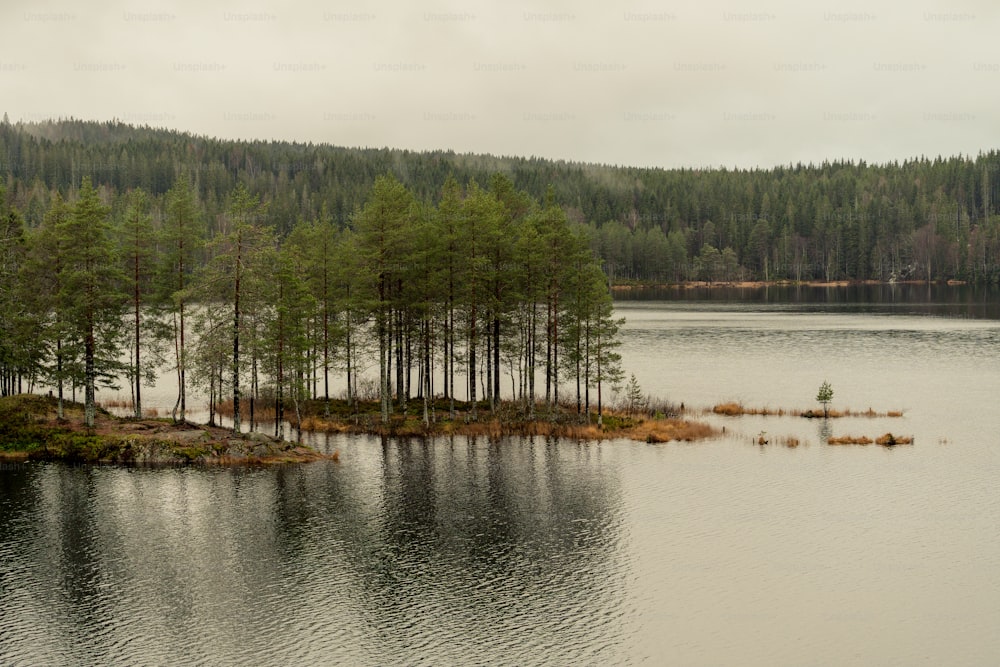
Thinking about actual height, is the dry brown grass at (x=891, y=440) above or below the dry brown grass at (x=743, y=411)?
below

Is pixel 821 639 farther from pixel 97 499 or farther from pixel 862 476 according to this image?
pixel 97 499

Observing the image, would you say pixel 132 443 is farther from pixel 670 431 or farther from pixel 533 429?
pixel 670 431

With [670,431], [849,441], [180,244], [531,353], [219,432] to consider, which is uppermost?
[180,244]

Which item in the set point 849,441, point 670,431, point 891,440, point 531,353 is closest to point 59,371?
point 531,353

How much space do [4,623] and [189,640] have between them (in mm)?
7269

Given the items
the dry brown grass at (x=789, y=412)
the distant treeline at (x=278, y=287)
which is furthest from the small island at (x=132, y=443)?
the dry brown grass at (x=789, y=412)

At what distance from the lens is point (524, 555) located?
37750 mm

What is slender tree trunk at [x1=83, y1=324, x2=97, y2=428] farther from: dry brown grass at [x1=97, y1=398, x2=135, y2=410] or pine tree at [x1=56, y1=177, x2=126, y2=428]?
dry brown grass at [x1=97, y1=398, x2=135, y2=410]

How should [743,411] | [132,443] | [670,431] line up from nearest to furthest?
[132,443] < [670,431] < [743,411]

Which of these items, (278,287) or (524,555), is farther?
(278,287)

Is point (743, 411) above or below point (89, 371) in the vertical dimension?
below

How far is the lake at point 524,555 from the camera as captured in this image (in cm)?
2923

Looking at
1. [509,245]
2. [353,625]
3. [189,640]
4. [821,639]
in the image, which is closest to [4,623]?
[189,640]

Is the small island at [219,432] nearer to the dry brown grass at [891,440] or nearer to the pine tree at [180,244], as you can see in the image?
the pine tree at [180,244]
